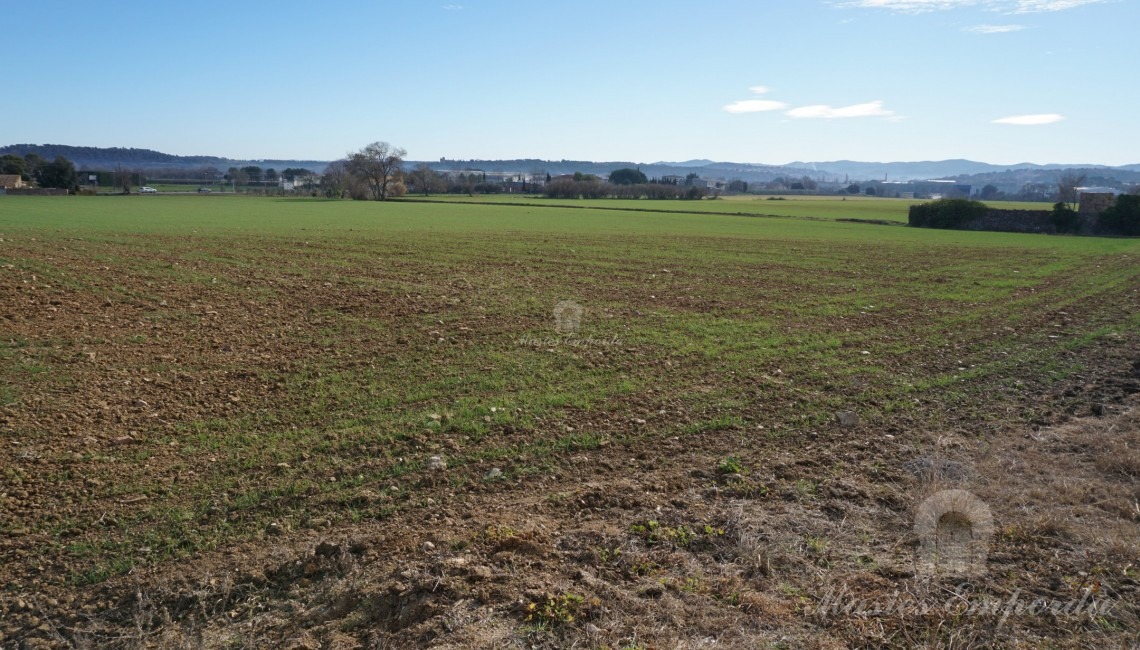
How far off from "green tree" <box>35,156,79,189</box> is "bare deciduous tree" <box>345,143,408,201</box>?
40.5 meters

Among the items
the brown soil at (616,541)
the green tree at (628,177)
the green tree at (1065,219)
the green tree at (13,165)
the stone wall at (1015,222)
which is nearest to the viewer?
the brown soil at (616,541)

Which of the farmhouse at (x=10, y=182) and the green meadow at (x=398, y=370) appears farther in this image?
the farmhouse at (x=10, y=182)

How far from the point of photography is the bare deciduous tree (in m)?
121

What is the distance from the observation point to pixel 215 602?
16.8 feet

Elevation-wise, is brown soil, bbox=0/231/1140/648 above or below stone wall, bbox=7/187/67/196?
below

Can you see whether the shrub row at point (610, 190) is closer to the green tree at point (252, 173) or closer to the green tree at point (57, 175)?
the green tree at point (57, 175)

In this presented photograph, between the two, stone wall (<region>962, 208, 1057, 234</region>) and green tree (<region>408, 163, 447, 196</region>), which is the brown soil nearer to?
stone wall (<region>962, 208, 1057, 234</region>)

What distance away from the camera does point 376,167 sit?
399 feet

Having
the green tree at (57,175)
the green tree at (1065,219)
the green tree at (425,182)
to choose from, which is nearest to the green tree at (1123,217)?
the green tree at (1065,219)

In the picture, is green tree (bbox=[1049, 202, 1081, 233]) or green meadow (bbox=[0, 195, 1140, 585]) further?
green tree (bbox=[1049, 202, 1081, 233])

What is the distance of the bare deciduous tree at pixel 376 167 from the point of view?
121 metres

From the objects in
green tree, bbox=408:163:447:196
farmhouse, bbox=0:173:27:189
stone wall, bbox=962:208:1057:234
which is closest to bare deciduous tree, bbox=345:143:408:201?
green tree, bbox=408:163:447:196

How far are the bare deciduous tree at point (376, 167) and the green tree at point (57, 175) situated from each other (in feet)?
133

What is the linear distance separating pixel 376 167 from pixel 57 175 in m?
46.3
